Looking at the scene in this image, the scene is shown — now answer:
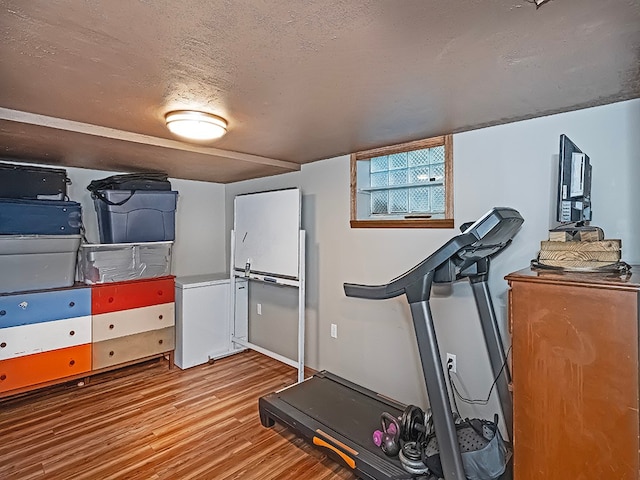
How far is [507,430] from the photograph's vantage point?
7.20ft

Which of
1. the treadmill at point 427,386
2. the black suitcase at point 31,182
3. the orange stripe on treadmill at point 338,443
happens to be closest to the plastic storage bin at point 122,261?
the black suitcase at point 31,182

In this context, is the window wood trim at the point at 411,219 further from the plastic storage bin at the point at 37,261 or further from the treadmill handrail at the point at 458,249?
the plastic storage bin at the point at 37,261

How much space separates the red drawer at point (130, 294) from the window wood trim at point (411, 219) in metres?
1.95

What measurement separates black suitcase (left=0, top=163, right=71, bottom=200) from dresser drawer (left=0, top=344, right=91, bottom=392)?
1.27 m

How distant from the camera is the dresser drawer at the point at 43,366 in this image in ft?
9.00

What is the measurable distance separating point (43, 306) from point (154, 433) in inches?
54.8

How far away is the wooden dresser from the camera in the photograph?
1.23 metres

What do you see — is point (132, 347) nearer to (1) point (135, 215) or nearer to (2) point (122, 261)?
(2) point (122, 261)

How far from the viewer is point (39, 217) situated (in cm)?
283

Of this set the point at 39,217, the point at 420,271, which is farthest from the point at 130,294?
the point at 420,271

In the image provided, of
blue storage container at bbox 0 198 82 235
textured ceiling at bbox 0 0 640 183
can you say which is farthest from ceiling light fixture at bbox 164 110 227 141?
blue storage container at bbox 0 198 82 235

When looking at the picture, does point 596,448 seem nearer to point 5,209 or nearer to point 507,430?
point 507,430

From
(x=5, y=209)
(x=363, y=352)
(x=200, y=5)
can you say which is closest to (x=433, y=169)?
(x=363, y=352)

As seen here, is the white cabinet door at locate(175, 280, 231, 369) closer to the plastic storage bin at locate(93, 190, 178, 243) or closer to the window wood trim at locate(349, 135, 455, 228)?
the plastic storage bin at locate(93, 190, 178, 243)
